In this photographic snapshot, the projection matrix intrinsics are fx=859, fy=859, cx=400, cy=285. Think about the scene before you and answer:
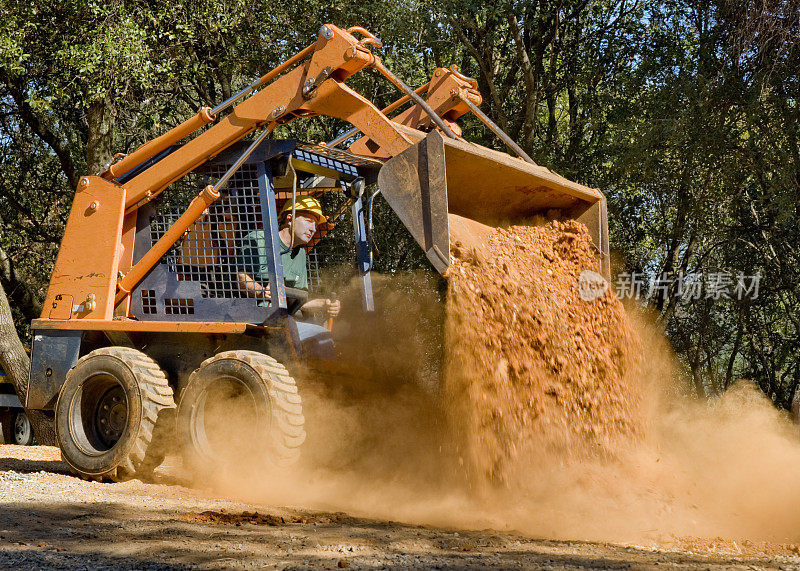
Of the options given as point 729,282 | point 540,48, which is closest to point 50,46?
point 540,48

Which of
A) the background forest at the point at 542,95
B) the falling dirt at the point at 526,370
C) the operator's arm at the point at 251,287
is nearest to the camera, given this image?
the falling dirt at the point at 526,370

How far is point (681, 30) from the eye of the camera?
10.9m

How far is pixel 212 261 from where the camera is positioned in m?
5.77

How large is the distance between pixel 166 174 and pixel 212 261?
2.42 ft

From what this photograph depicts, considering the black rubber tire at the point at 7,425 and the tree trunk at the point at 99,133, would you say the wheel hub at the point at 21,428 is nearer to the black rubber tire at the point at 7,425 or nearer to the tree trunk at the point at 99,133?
the black rubber tire at the point at 7,425

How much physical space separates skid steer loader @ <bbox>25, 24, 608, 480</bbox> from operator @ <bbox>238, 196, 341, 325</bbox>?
0.22 ft

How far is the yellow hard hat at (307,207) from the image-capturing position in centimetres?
599

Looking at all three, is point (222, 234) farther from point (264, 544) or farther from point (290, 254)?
point (264, 544)

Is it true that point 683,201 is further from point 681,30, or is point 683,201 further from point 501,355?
point 501,355

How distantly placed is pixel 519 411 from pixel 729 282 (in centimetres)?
1091

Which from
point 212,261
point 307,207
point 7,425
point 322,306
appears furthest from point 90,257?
point 7,425

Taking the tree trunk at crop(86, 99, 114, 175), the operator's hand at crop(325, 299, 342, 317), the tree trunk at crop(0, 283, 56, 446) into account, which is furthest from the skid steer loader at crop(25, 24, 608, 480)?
the tree trunk at crop(86, 99, 114, 175)

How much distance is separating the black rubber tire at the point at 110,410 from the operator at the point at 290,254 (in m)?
0.89

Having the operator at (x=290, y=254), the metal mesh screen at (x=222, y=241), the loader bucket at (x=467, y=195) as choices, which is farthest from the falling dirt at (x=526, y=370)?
the metal mesh screen at (x=222, y=241)
